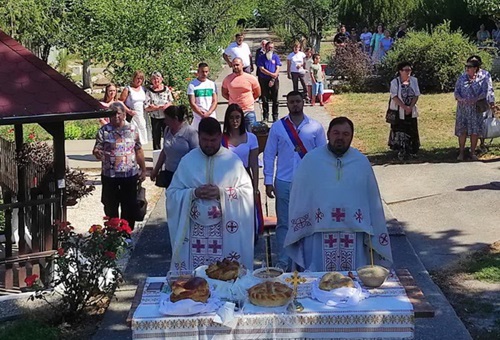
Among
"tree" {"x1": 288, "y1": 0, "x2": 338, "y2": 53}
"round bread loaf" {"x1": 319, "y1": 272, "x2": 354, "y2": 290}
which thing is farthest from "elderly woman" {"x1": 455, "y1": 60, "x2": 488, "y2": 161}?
"tree" {"x1": 288, "y1": 0, "x2": 338, "y2": 53}

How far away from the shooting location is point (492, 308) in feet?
21.6

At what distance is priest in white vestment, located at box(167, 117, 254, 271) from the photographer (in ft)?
18.1

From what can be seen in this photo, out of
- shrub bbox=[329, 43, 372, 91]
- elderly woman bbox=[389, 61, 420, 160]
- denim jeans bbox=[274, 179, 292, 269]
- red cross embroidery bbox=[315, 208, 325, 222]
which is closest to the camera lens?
red cross embroidery bbox=[315, 208, 325, 222]

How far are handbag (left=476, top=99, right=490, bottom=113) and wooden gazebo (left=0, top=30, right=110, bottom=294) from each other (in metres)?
7.04

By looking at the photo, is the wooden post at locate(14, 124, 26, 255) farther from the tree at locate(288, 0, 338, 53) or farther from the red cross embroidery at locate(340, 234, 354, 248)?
the tree at locate(288, 0, 338, 53)

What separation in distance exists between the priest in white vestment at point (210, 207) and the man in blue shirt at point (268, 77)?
11.2 m

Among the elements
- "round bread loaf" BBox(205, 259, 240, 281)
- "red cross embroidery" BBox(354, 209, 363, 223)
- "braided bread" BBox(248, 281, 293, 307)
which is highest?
"red cross embroidery" BBox(354, 209, 363, 223)

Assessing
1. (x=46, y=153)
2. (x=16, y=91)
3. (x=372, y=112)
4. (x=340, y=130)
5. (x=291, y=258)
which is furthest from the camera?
(x=372, y=112)

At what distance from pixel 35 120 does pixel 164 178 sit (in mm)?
2072

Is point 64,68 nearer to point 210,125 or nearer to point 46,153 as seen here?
point 46,153

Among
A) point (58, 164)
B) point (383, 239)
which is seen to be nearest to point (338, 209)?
point (383, 239)

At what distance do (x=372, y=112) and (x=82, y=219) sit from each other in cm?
989

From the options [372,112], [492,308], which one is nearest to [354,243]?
[492,308]

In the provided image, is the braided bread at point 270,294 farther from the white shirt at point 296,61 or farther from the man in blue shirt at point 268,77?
the white shirt at point 296,61
